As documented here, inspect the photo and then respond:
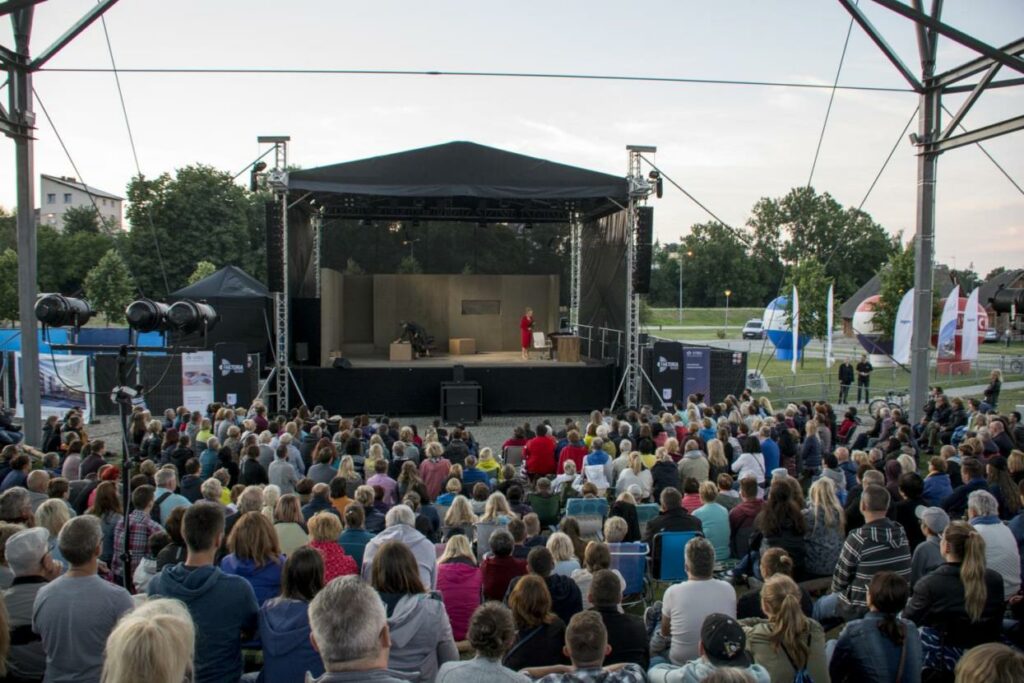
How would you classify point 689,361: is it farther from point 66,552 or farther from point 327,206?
point 66,552

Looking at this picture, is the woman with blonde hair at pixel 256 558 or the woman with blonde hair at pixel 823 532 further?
the woman with blonde hair at pixel 823 532

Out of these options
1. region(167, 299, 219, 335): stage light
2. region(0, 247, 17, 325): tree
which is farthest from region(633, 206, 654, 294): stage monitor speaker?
region(0, 247, 17, 325): tree

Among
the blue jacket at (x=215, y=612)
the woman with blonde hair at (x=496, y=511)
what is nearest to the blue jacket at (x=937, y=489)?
the woman with blonde hair at (x=496, y=511)

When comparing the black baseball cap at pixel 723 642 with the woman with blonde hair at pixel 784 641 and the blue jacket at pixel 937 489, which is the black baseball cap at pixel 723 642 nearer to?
the woman with blonde hair at pixel 784 641

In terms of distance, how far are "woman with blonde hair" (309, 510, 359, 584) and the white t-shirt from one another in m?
1.62

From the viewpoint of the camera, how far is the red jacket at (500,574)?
442 cm

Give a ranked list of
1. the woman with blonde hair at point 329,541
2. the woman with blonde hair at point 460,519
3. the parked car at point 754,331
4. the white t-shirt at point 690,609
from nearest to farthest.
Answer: the white t-shirt at point 690,609, the woman with blonde hair at point 329,541, the woman with blonde hair at point 460,519, the parked car at point 754,331

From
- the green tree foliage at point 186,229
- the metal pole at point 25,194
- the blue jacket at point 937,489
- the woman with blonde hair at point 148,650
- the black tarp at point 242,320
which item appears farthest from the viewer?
the green tree foliage at point 186,229

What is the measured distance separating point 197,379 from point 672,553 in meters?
10.8

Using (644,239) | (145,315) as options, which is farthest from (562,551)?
(644,239)

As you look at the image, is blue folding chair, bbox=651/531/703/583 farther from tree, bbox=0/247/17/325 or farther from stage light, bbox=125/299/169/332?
tree, bbox=0/247/17/325

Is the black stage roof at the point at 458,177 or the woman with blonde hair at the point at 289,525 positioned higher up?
the black stage roof at the point at 458,177

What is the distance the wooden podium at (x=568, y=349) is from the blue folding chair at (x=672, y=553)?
11.8 meters

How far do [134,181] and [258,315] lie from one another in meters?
32.9
